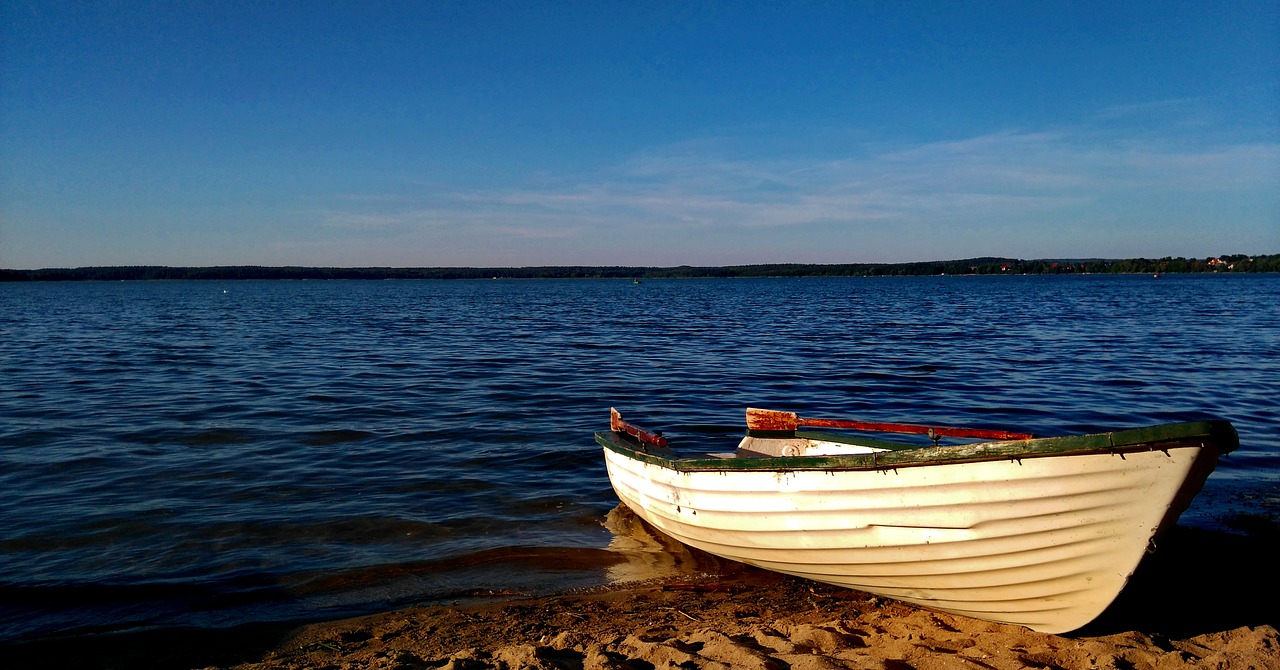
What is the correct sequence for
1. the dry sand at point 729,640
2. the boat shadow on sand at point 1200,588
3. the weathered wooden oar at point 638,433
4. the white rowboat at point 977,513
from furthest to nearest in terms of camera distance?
the weathered wooden oar at point 638,433 < the boat shadow on sand at point 1200,588 < the dry sand at point 729,640 < the white rowboat at point 977,513

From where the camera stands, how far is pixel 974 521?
203 inches

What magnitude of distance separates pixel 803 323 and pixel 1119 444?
123ft

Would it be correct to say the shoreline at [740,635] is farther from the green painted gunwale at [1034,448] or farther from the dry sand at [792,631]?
the green painted gunwale at [1034,448]

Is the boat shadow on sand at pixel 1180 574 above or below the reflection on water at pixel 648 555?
above

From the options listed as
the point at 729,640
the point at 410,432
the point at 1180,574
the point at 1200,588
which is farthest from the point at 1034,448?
the point at 410,432

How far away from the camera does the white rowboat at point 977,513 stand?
452 cm

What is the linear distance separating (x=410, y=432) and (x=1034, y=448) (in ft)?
37.3

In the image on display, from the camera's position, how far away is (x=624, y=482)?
8.65 metres

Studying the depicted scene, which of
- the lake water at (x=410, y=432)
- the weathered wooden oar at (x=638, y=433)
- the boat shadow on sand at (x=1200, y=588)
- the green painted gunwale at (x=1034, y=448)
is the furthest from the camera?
the weathered wooden oar at (x=638, y=433)

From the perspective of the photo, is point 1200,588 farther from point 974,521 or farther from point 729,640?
point 729,640

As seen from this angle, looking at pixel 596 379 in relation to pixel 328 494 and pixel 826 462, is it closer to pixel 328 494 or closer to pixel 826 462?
pixel 328 494

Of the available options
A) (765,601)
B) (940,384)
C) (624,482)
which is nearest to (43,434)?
(624,482)

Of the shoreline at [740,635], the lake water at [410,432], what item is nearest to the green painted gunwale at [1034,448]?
the shoreline at [740,635]

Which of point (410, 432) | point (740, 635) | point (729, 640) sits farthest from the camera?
point (410, 432)
